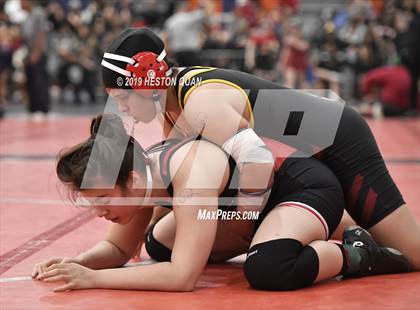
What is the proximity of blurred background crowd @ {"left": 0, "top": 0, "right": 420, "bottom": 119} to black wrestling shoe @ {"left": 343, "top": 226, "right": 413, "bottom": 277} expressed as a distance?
8699 mm

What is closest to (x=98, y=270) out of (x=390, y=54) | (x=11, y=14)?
(x=390, y=54)

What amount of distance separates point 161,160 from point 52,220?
62.1 inches

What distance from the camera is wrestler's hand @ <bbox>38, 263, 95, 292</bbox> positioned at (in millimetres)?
2938

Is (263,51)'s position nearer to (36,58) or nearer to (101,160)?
(36,58)

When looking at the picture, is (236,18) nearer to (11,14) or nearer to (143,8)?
(143,8)

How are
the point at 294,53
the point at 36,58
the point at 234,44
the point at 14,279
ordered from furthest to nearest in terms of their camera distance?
the point at 234,44
the point at 294,53
the point at 36,58
the point at 14,279

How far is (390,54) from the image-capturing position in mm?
13344

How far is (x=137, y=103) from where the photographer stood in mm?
3268

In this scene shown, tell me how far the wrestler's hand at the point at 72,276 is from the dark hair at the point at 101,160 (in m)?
0.27

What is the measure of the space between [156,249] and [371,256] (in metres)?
0.89

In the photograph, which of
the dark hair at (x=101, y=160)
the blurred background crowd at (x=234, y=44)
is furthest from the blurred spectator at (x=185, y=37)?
the dark hair at (x=101, y=160)

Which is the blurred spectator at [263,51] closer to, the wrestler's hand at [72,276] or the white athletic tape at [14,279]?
the white athletic tape at [14,279]

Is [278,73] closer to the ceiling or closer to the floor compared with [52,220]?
closer to the floor

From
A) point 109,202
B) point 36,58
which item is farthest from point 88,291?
point 36,58
